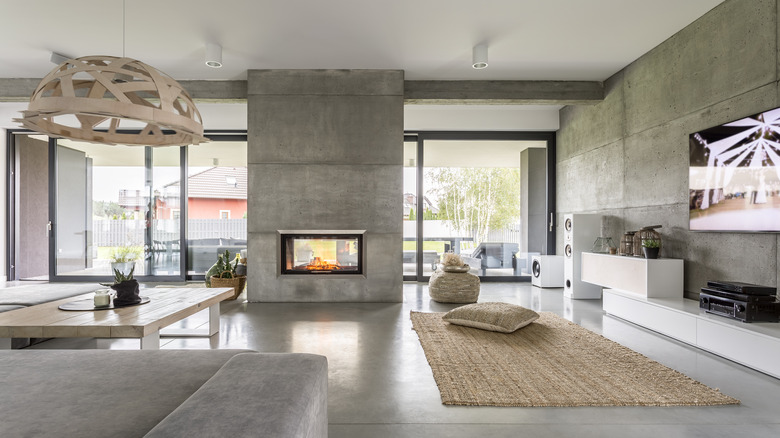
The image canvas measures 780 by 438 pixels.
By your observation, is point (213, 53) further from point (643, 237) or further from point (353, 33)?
point (643, 237)

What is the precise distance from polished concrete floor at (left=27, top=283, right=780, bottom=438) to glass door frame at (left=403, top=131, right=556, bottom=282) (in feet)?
7.97

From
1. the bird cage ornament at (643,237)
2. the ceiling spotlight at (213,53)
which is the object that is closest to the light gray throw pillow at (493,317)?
the bird cage ornament at (643,237)

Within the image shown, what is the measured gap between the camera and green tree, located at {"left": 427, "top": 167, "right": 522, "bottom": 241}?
22.8 feet

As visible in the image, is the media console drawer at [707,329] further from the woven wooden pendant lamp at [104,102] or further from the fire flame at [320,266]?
the woven wooden pendant lamp at [104,102]

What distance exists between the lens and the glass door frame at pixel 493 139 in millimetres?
6863

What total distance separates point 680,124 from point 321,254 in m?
4.29

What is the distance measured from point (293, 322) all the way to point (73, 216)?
5.27 m

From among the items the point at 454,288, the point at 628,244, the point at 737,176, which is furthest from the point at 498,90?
the point at 737,176

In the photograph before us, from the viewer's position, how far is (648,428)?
78.7 inches

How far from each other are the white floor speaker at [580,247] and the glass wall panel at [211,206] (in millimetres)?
5202

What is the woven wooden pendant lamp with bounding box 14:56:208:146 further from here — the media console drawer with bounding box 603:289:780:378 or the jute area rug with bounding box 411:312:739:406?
the media console drawer with bounding box 603:289:780:378

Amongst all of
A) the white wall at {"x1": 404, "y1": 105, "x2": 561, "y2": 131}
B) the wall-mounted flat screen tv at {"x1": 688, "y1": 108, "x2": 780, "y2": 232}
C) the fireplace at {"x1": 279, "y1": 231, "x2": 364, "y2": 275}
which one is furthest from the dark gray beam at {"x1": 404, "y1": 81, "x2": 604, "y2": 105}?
the fireplace at {"x1": 279, "y1": 231, "x2": 364, "y2": 275}

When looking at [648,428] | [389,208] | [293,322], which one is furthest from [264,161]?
[648,428]

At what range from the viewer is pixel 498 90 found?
5738 millimetres
